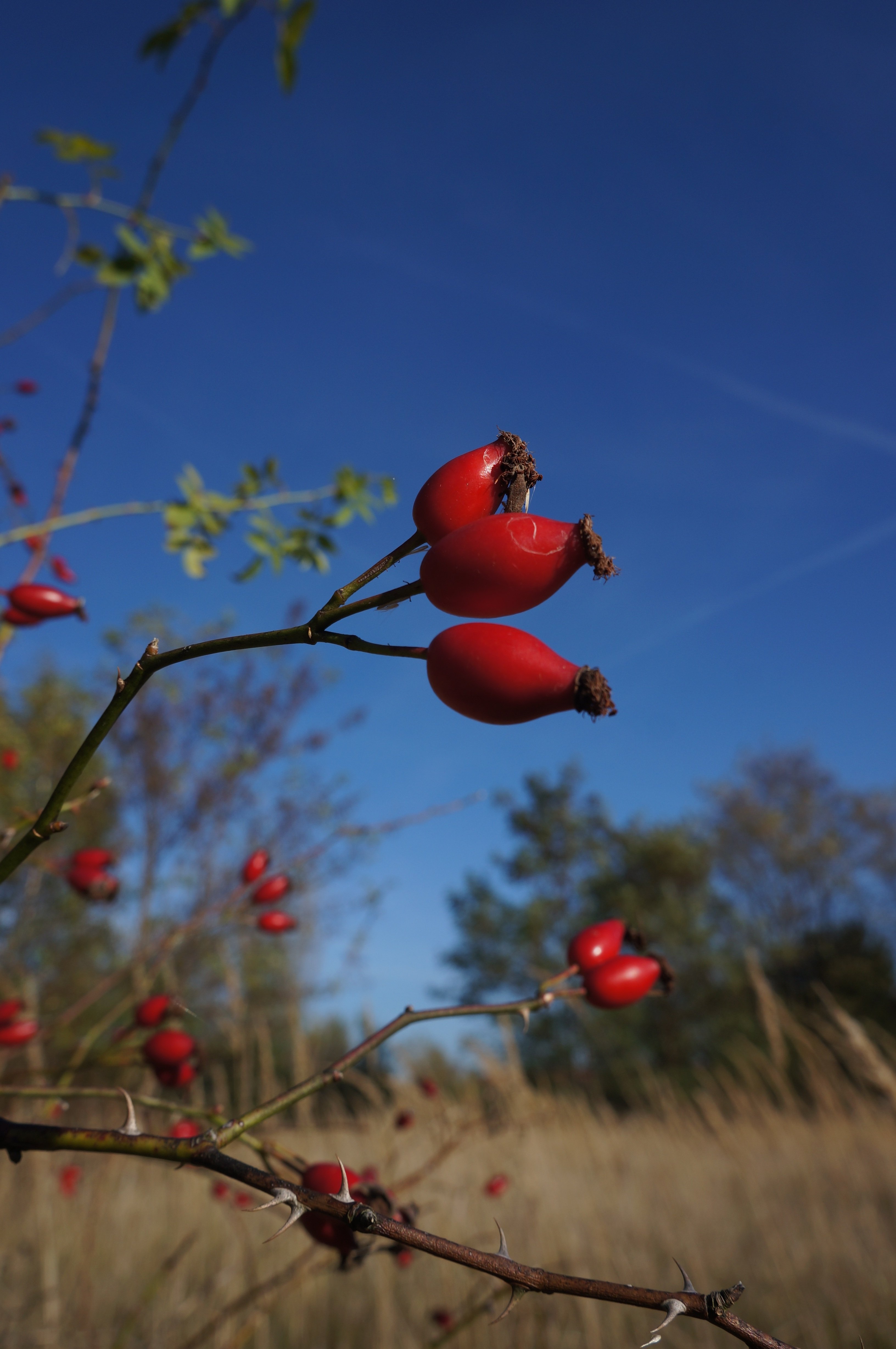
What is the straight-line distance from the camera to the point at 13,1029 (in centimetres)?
122

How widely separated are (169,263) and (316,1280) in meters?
3.05

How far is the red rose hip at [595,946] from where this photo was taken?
87 cm

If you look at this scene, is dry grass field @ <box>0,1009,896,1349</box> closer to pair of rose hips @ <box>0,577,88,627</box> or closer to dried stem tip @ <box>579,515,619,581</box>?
pair of rose hips @ <box>0,577,88,627</box>

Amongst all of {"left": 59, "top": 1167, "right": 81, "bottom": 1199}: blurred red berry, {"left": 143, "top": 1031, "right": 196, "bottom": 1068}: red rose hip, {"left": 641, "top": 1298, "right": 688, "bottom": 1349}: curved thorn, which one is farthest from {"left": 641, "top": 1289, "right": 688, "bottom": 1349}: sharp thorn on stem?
{"left": 59, "top": 1167, "right": 81, "bottom": 1199}: blurred red berry

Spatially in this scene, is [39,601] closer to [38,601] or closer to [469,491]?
[38,601]

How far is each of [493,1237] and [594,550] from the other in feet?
8.94

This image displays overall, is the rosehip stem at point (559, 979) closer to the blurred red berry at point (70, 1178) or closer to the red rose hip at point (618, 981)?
the red rose hip at point (618, 981)

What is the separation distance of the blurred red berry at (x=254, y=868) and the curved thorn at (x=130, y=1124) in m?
0.81

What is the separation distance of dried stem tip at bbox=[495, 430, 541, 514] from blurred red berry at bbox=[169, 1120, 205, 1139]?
1.06 metres

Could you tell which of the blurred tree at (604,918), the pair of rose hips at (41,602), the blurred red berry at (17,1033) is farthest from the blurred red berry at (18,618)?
the blurred tree at (604,918)

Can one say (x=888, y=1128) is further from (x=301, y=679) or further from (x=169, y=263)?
(x=301, y=679)

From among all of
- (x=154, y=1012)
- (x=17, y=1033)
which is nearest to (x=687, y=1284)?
(x=154, y=1012)

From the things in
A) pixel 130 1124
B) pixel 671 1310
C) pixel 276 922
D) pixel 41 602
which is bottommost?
pixel 671 1310

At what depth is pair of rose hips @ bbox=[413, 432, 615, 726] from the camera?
47cm
